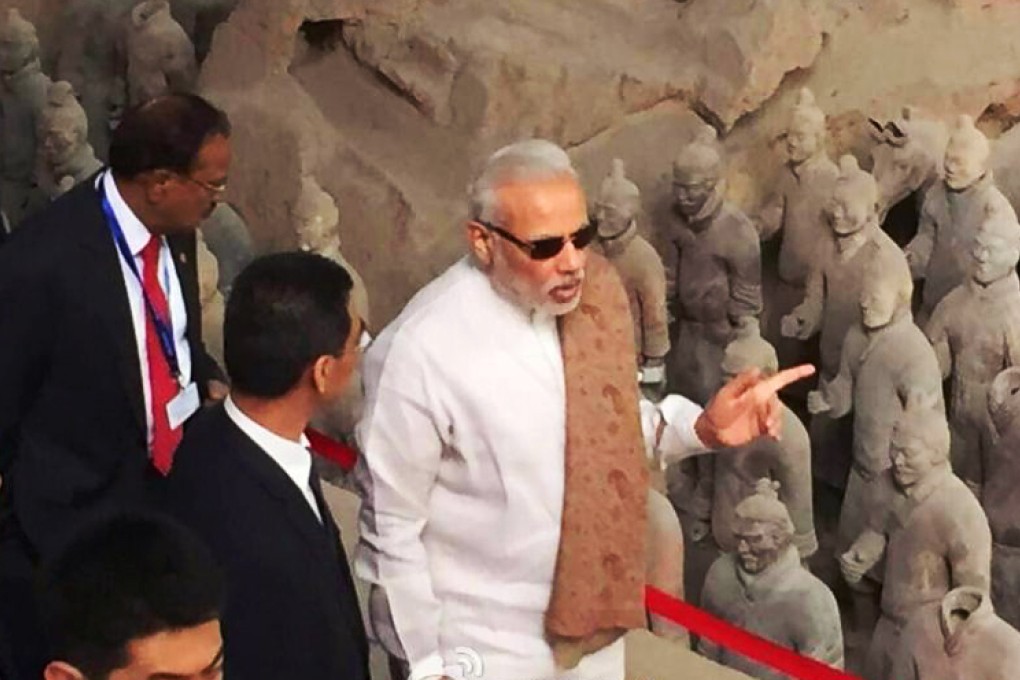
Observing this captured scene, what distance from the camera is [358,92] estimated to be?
20.1 feet

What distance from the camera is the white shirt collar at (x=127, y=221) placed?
332 centimetres

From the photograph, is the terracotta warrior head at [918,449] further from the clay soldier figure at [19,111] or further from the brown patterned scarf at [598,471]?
the clay soldier figure at [19,111]

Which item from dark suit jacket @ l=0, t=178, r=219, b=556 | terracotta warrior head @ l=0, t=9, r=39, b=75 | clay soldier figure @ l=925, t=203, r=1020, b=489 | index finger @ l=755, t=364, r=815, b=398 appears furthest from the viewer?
terracotta warrior head @ l=0, t=9, r=39, b=75

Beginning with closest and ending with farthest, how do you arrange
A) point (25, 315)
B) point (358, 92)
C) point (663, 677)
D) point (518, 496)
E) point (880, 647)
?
point (518, 496)
point (25, 315)
point (663, 677)
point (880, 647)
point (358, 92)

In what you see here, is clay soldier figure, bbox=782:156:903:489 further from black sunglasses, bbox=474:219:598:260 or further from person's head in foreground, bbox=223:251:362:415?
person's head in foreground, bbox=223:251:362:415

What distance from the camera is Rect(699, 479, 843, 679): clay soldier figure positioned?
4.58 meters

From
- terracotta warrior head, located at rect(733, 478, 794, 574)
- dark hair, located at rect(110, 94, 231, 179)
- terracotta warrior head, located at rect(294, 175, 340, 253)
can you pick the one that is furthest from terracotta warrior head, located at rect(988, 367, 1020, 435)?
dark hair, located at rect(110, 94, 231, 179)

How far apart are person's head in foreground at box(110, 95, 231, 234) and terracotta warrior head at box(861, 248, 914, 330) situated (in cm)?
252

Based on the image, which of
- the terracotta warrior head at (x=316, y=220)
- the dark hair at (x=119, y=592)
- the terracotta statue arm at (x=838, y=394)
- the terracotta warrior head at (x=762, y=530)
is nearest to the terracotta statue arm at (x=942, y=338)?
the terracotta statue arm at (x=838, y=394)

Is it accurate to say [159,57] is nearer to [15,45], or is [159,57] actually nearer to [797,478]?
[15,45]

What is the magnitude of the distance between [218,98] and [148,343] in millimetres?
2884

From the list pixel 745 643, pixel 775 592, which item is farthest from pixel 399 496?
pixel 775 592

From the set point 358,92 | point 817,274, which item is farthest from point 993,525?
point 358,92

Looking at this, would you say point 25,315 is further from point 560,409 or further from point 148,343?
point 560,409
